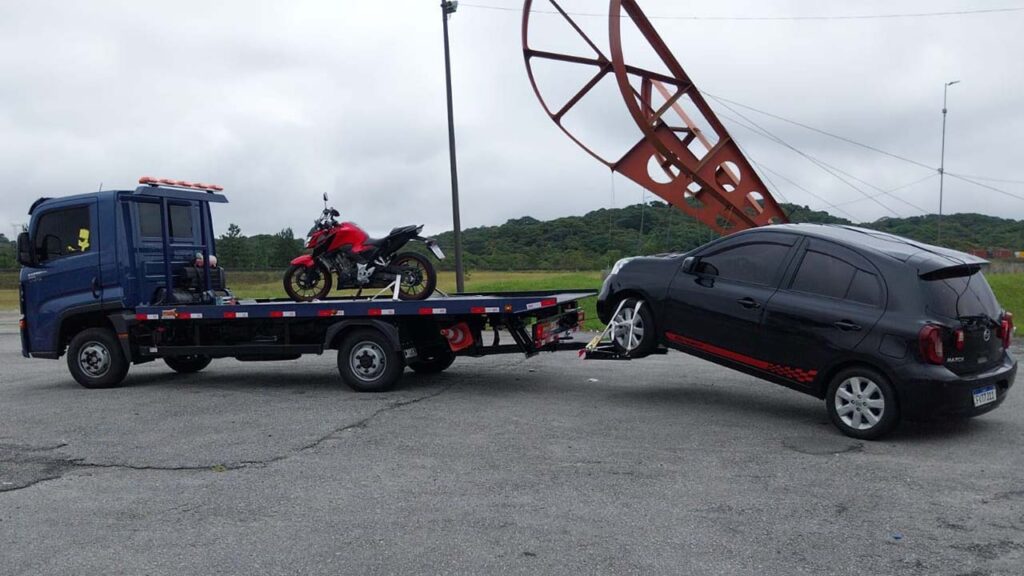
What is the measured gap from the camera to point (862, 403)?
6.73 meters

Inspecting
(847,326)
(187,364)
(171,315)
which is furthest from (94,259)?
(847,326)

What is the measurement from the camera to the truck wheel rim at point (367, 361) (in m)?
9.10

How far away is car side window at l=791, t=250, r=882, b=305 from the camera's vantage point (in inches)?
270

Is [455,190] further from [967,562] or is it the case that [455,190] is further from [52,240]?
[967,562]

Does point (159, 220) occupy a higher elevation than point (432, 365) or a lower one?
higher

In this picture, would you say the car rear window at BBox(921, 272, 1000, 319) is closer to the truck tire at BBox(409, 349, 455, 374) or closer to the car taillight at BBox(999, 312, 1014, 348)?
the car taillight at BBox(999, 312, 1014, 348)

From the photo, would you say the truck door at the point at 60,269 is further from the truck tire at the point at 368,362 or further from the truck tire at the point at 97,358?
the truck tire at the point at 368,362

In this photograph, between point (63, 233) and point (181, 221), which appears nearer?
point (63, 233)

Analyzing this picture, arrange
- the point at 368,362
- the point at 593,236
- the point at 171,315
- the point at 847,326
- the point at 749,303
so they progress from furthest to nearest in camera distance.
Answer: the point at 593,236, the point at 171,315, the point at 368,362, the point at 749,303, the point at 847,326

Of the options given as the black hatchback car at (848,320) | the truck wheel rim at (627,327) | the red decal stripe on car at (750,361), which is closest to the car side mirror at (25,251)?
the truck wheel rim at (627,327)

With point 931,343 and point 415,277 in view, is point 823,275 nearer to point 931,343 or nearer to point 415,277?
point 931,343

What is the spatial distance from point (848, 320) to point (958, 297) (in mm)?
866

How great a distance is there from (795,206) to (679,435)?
43.5 ft

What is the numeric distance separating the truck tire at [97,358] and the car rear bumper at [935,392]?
→ 838 cm
